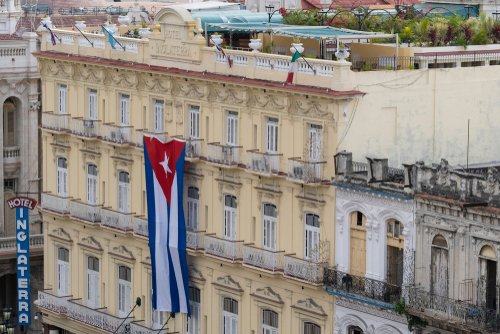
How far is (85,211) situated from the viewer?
85.6m

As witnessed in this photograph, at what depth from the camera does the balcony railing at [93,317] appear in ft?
276

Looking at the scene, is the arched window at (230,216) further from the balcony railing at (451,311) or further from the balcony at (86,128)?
the balcony railing at (451,311)

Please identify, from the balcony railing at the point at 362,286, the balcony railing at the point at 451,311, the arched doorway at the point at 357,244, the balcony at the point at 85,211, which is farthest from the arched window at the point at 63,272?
the balcony railing at the point at 451,311

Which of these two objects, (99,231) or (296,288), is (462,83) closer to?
(296,288)

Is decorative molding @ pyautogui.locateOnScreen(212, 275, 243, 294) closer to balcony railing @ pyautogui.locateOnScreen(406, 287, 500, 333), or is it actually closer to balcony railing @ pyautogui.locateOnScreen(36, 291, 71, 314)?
balcony railing @ pyautogui.locateOnScreen(406, 287, 500, 333)

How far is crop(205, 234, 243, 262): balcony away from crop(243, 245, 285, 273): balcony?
46 centimetres

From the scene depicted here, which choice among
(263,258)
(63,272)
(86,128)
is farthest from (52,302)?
(263,258)

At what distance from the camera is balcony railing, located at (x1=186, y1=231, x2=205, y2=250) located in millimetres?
79438

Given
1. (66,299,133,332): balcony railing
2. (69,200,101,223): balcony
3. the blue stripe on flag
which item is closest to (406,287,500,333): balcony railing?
the blue stripe on flag

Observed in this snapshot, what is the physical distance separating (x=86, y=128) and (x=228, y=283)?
10851 mm

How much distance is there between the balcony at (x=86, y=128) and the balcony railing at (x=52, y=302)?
7.32 meters

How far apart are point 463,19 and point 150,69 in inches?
489

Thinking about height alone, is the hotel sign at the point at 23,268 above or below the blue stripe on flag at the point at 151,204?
below

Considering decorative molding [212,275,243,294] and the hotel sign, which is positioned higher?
decorative molding [212,275,243,294]
